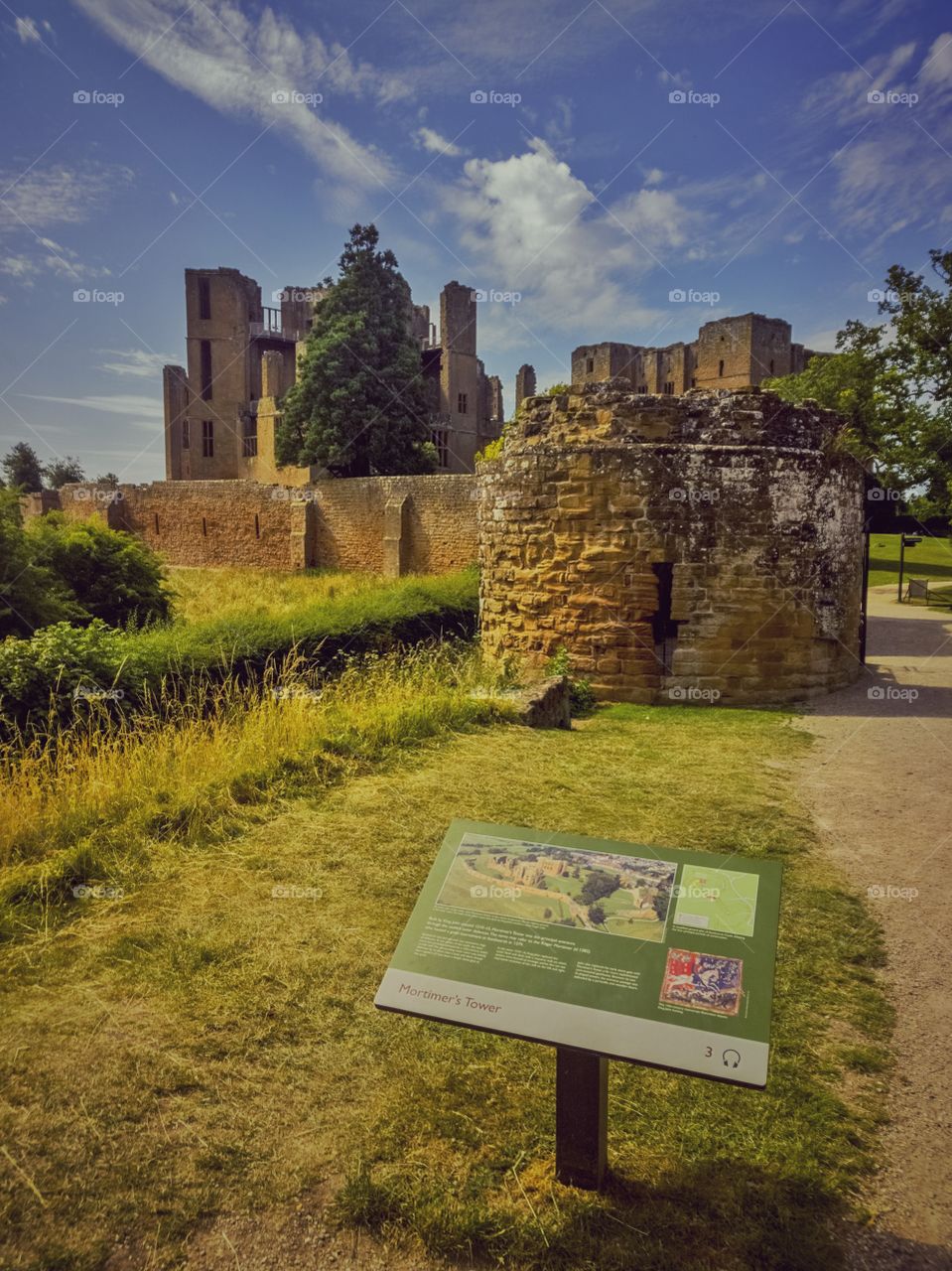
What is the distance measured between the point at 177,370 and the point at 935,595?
4083cm

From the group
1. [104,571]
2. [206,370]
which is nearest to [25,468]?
[206,370]

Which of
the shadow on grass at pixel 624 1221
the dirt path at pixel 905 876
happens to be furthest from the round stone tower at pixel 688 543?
the shadow on grass at pixel 624 1221

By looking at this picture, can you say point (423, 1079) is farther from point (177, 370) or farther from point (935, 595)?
point (177, 370)

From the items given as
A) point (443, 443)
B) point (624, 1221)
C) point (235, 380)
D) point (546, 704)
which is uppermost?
point (235, 380)

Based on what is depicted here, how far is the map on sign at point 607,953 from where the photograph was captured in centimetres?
234

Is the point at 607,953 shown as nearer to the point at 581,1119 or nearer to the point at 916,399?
the point at 581,1119

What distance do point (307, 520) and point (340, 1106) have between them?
25815mm

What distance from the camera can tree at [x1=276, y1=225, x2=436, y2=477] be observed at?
3009cm

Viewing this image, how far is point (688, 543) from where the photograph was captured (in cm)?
960

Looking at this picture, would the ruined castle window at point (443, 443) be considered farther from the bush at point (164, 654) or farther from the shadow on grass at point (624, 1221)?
the shadow on grass at point (624, 1221)

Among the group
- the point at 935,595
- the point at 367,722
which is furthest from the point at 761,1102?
the point at 935,595

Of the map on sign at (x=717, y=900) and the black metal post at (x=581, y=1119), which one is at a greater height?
the map on sign at (x=717, y=900)

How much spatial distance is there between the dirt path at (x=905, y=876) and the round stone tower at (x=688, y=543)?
1216mm

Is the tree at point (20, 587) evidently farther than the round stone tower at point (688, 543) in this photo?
Yes
